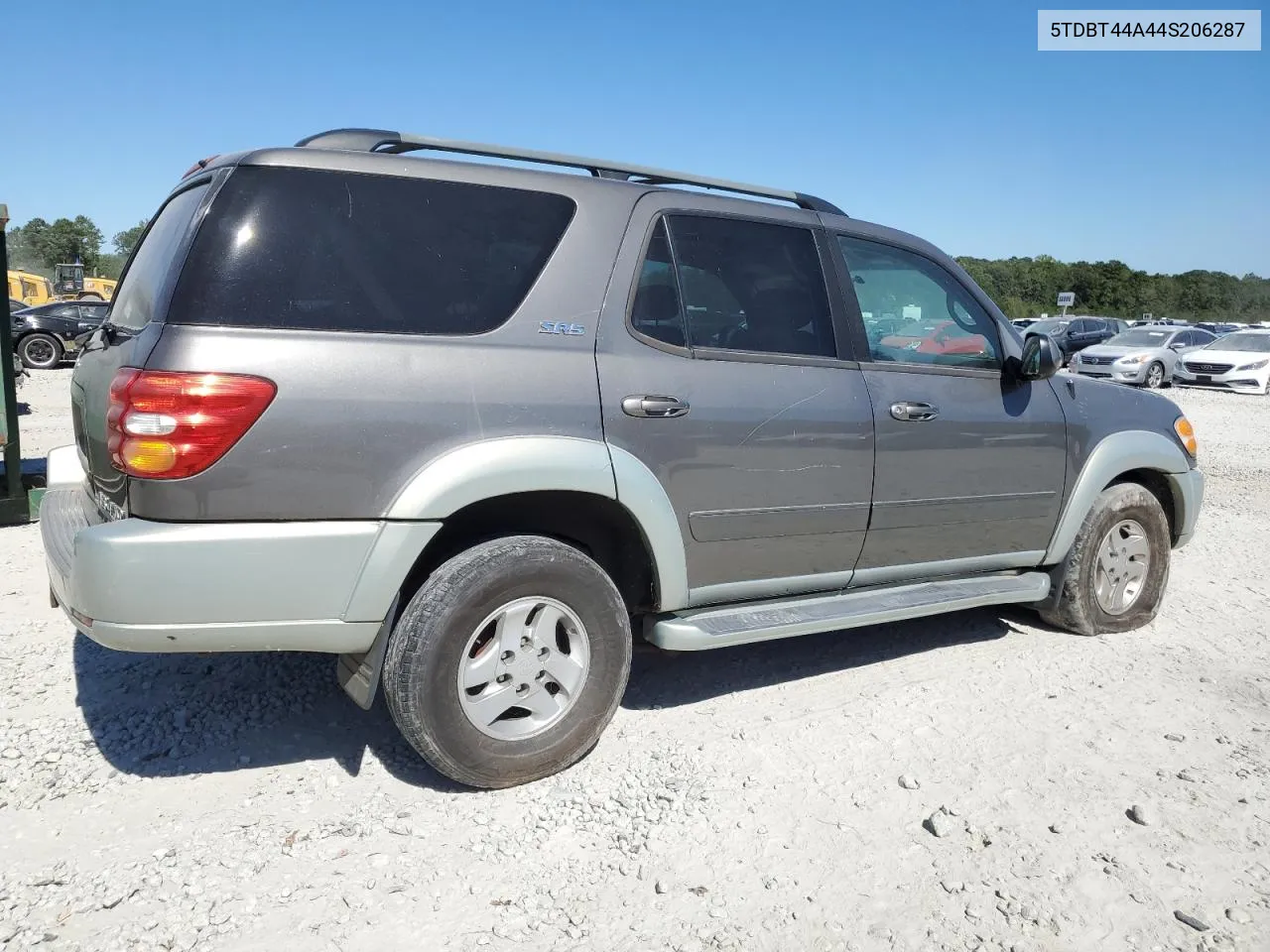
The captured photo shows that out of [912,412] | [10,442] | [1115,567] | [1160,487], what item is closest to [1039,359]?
[912,412]

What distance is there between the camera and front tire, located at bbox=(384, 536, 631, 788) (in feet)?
9.43

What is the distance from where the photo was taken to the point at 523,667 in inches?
121

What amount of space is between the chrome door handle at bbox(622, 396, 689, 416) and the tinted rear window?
489 mm

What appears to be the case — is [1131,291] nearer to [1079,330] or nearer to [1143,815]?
[1079,330]

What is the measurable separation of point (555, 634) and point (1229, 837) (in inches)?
85.3

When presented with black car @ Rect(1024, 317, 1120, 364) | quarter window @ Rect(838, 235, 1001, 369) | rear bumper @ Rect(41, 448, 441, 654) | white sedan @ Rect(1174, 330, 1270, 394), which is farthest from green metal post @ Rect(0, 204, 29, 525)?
black car @ Rect(1024, 317, 1120, 364)

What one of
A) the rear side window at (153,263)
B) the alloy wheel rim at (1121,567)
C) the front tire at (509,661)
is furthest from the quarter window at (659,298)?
the alloy wheel rim at (1121,567)

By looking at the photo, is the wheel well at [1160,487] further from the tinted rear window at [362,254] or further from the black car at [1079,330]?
the black car at [1079,330]

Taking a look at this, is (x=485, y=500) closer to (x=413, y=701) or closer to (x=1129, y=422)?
(x=413, y=701)

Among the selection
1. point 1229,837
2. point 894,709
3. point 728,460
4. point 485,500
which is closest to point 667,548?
point 728,460

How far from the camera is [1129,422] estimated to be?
15.3ft

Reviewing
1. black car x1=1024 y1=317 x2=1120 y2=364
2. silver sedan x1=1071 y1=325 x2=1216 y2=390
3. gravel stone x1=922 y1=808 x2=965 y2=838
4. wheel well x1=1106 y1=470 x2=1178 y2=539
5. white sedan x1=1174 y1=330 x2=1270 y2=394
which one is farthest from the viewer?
black car x1=1024 y1=317 x2=1120 y2=364

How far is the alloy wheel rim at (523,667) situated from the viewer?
118 inches

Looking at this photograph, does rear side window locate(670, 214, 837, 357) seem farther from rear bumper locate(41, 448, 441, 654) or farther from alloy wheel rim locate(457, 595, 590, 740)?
rear bumper locate(41, 448, 441, 654)
